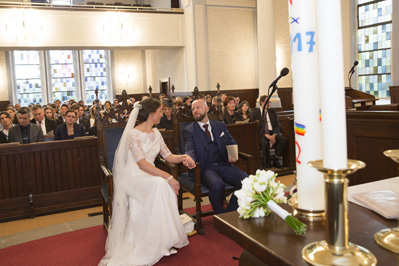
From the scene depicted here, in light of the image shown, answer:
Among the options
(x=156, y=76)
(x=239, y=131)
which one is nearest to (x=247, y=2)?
(x=156, y=76)

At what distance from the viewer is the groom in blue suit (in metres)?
3.93

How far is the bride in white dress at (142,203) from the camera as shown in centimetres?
322

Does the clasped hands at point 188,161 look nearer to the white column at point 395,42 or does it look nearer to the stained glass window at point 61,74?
the white column at point 395,42

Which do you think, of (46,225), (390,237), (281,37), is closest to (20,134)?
(46,225)

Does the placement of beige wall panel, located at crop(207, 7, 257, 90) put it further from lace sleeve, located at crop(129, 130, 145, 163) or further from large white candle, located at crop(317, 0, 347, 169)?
large white candle, located at crop(317, 0, 347, 169)

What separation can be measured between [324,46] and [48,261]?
322cm

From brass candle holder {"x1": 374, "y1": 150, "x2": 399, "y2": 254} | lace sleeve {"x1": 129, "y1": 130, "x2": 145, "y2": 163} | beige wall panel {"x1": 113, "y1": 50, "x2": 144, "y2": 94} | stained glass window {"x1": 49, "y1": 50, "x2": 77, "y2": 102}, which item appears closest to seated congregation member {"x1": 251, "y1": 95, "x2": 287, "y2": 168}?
lace sleeve {"x1": 129, "y1": 130, "x2": 145, "y2": 163}

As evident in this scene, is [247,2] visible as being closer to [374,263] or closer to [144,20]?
[144,20]

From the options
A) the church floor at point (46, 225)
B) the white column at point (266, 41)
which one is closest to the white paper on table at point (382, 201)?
the church floor at point (46, 225)

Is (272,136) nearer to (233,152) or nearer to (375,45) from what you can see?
(233,152)

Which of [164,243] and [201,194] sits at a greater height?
[201,194]

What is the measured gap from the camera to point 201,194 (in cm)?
373

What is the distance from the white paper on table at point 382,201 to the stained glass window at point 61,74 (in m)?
16.9

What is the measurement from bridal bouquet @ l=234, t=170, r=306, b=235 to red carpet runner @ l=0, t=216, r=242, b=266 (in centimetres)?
193
